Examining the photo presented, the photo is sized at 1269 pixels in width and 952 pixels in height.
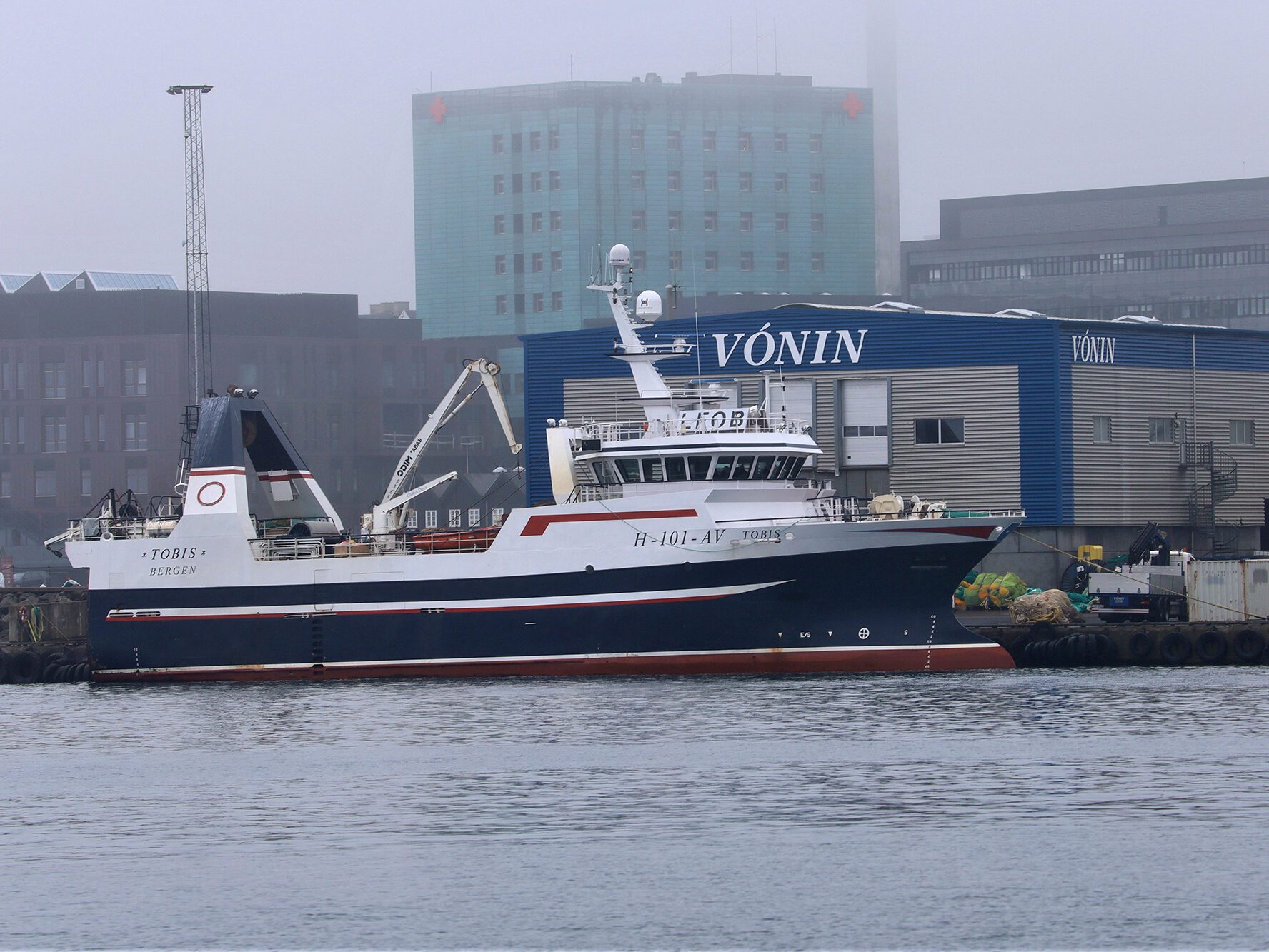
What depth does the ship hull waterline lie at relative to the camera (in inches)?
1790

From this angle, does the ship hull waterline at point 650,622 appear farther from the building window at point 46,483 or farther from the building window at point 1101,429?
the building window at point 46,483

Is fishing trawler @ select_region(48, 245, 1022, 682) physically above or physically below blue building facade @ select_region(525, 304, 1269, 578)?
below

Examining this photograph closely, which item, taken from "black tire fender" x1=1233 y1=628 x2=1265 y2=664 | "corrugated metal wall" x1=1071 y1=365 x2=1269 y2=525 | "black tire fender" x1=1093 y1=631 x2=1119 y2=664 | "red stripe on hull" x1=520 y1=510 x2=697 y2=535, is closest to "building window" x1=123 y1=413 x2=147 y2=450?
"corrugated metal wall" x1=1071 y1=365 x2=1269 y2=525

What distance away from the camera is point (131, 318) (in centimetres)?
11681

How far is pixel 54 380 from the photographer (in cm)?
11756

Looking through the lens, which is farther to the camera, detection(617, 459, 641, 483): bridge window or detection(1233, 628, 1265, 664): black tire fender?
detection(1233, 628, 1265, 664): black tire fender

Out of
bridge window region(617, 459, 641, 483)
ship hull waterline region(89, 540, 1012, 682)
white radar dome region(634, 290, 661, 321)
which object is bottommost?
ship hull waterline region(89, 540, 1012, 682)

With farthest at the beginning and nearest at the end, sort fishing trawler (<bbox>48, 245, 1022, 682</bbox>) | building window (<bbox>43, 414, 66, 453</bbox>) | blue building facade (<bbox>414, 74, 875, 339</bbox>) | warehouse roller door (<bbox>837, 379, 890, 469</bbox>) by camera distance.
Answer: blue building facade (<bbox>414, 74, 875, 339</bbox>)
building window (<bbox>43, 414, 66, 453</bbox>)
warehouse roller door (<bbox>837, 379, 890, 469</bbox>)
fishing trawler (<bbox>48, 245, 1022, 682</bbox>)

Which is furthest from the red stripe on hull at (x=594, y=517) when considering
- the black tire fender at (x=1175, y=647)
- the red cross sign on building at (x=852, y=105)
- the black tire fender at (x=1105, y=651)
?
the red cross sign on building at (x=852, y=105)

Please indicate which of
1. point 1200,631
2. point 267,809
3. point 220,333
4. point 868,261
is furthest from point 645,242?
point 267,809

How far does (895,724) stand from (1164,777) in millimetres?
7786

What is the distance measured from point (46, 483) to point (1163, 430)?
257 ft

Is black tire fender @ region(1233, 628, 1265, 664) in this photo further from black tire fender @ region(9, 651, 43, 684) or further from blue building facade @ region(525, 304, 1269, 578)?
black tire fender @ region(9, 651, 43, 684)

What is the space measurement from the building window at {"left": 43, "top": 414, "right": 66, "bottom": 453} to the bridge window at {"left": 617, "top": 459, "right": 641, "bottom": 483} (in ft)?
262
